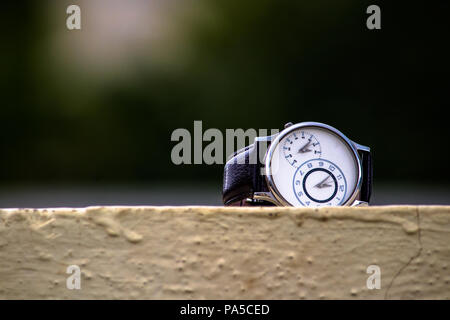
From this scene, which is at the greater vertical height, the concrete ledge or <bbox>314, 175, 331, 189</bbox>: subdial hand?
<bbox>314, 175, 331, 189</bbox>: subdial hand

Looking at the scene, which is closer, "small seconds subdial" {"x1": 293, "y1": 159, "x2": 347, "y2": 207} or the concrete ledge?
the concrete ledge

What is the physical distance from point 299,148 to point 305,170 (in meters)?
0.02

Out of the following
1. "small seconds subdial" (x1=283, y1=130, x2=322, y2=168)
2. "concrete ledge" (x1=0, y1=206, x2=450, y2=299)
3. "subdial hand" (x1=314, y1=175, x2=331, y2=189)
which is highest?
"small seconds subdial" (x1=283, y1=130, x2=322, y2=168)

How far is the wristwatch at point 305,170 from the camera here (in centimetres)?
52

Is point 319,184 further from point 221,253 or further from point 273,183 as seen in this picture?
point 221,253

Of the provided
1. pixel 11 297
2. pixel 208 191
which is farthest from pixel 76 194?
pixel 11 297

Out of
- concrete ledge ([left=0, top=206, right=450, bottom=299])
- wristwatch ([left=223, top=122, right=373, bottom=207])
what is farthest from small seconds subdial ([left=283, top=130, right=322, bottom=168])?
concrete ledge ([left=0, top=206, right=450, bottom=299])

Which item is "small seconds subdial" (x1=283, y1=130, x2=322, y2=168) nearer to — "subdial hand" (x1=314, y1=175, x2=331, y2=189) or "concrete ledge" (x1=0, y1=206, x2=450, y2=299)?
"subdial hand" (x1=314, y1=175, x2=331, y2=189)

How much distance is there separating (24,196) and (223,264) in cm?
192

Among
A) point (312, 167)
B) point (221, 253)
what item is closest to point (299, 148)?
point (312, 167)

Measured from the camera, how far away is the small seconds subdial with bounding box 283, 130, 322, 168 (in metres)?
0.53

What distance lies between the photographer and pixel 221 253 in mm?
392

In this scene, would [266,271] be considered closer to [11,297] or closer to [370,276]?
[370,276]

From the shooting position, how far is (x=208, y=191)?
2250 mm
